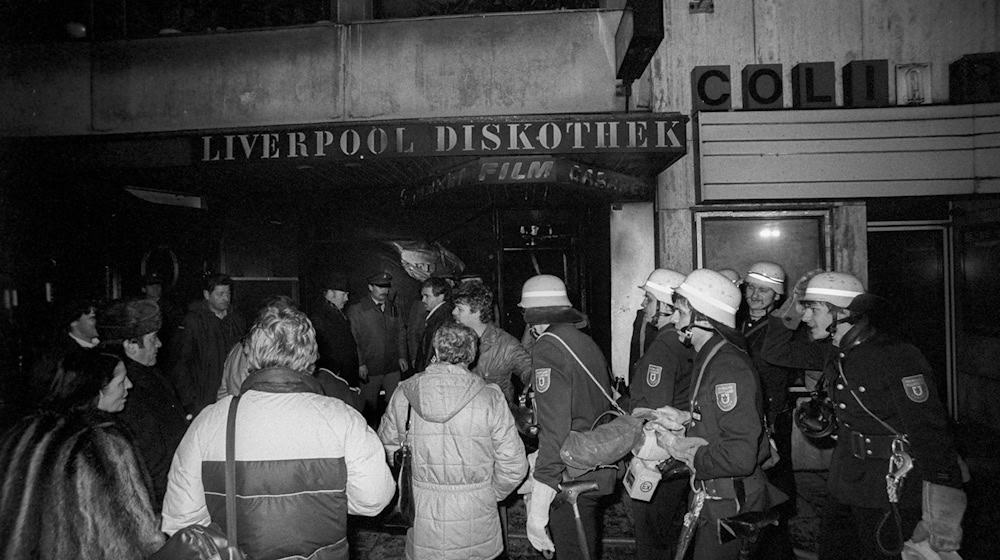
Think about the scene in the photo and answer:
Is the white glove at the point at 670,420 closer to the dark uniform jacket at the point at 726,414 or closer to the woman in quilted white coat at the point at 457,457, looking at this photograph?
the dark uniform jacket at the point at 726,414

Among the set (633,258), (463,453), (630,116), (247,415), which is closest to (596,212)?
(633,258)

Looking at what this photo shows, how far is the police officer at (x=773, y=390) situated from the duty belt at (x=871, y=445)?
92cm

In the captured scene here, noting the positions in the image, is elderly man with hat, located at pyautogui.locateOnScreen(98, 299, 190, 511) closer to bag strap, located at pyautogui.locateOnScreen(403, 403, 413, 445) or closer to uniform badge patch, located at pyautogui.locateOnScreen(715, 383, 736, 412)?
bag strap, located at pyautogui.locateOnScreen(403, 403, 413, 445)

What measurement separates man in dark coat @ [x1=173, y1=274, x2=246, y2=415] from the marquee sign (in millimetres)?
1676

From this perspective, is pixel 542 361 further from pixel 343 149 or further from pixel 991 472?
pixel 991 472

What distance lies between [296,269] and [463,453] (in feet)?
21.1

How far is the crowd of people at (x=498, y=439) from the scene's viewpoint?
2389 mm

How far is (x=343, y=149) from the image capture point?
6613 mm

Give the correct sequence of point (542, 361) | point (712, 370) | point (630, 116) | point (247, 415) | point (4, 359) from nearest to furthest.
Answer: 1. point (247, 415)
2. point (712, 370)
3. point (542, 361)
4. point (630, 116)
5. point (4, 359)

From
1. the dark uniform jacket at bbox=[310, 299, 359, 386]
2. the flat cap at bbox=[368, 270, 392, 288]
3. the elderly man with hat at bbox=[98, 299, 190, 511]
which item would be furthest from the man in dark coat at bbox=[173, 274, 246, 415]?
the elderly man with hat at bbox=[98, 299, 190, 511]

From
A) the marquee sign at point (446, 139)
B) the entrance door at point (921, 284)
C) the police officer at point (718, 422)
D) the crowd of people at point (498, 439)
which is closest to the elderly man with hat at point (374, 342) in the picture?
the marquee sign at point (446, 139)

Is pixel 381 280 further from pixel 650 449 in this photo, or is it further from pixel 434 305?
pixel 650 449

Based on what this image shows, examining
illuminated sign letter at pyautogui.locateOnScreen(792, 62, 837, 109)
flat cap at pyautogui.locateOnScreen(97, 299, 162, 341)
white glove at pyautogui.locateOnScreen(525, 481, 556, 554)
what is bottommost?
white glove at pyautogui.locateOnScreen(525, 481, 556, 554)

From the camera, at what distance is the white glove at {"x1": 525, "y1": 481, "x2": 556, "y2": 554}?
366cm
